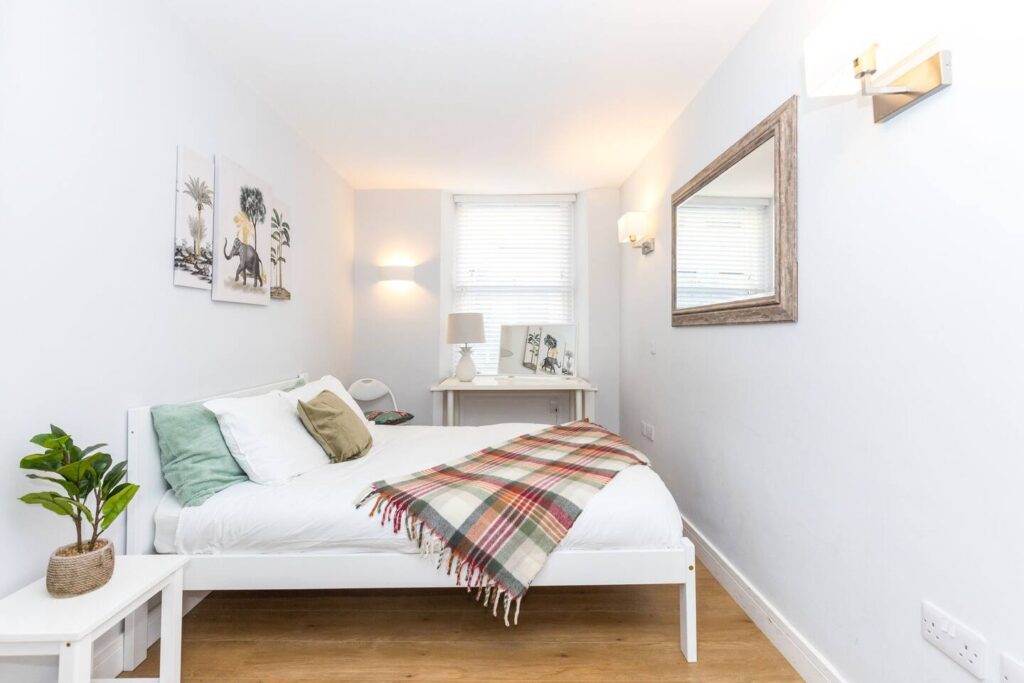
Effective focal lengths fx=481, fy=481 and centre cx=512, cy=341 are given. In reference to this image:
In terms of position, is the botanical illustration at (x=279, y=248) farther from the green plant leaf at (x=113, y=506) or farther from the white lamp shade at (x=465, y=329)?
the green plant leaf at (x=113, y=506)

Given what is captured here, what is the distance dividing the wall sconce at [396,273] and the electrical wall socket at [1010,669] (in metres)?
3.85

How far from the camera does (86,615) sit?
119 cm

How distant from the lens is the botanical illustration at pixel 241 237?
2193mm

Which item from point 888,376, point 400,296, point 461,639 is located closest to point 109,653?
point 461,639

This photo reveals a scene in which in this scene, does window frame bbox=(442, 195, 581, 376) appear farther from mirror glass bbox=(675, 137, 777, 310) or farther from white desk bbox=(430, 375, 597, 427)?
mirror glass bbox=(675, 137, 777, 310)

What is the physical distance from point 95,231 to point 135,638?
4.61 feet

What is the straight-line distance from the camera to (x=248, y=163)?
97.0 inches

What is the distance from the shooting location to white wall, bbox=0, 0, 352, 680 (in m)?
1.32

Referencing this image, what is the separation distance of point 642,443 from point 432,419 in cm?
176

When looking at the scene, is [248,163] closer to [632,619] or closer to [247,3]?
[247,3]

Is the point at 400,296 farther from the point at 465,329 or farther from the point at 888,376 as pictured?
the point at 888,376

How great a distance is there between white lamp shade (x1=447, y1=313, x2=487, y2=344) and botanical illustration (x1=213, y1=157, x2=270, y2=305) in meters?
1.59

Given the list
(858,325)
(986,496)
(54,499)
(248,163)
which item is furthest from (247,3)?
(986,496)

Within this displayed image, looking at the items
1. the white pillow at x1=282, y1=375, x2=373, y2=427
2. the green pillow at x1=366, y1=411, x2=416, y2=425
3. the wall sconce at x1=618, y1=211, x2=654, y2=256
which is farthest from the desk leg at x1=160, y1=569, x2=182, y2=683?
the wall sconce at x1=618, y1=211, x2=654, y2=256
